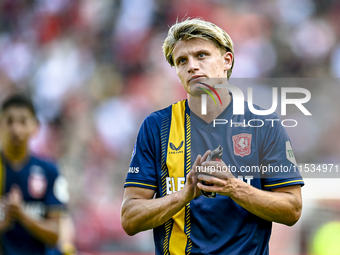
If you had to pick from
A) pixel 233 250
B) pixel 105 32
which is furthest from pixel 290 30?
pixel 233 250

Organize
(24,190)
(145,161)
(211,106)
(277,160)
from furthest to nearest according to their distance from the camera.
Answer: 1. (24,190)
2. (211,106)
3. (145,161)
4. (277,160)

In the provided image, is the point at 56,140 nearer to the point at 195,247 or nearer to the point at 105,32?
the point at 105,32

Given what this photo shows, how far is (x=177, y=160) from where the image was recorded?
6.59ft

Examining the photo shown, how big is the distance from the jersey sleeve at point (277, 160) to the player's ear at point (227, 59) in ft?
1.42

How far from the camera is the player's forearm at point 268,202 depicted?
1.76 meters

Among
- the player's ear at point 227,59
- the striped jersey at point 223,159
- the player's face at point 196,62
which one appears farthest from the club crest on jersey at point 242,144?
the player's ear at point 227,59

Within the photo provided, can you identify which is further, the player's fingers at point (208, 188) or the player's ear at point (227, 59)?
the player's ear at point (227, 59)

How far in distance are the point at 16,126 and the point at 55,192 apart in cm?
62

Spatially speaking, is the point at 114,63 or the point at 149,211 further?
the point at 114,63

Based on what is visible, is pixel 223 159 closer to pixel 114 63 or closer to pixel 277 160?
pixel 277 160

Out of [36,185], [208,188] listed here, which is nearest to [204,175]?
[208,188]

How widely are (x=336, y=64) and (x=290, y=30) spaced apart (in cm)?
122

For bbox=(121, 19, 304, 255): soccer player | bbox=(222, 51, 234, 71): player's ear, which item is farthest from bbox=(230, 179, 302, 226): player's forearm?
bbox=(222, 51, 234, 71): player's ear

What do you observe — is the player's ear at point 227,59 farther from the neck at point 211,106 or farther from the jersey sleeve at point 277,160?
the jersey sleeve at point 277,160
